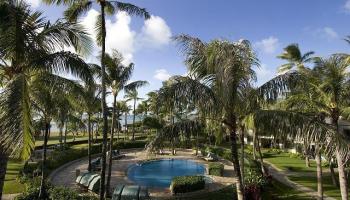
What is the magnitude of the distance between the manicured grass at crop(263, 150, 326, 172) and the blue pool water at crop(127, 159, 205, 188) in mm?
9071

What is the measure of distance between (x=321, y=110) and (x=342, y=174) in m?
3.44

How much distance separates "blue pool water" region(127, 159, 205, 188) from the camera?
31859 mm

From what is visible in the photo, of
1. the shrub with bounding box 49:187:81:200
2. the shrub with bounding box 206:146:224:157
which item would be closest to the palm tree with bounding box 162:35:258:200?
the shrub with bounding box 49:187:81:200

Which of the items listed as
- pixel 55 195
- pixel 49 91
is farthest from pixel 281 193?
pixel 49 91

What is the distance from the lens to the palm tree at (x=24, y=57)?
841cm

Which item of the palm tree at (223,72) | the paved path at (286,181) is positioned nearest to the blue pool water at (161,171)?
the paved path at (286,181)

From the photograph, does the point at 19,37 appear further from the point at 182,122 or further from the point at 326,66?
the point at 326,66

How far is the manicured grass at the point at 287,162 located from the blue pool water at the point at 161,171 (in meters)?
9.07

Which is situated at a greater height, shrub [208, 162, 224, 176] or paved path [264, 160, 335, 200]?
shrub [208, 162, 224, 176]

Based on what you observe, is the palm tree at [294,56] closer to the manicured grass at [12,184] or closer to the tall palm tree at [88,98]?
the tall palm tree at [88,98]

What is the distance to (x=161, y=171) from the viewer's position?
37.9 metres

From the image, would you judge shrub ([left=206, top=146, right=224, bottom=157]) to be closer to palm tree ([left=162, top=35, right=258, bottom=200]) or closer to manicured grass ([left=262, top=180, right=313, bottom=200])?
manicured grass ([left=262, top=180, right=313, bottom=200])

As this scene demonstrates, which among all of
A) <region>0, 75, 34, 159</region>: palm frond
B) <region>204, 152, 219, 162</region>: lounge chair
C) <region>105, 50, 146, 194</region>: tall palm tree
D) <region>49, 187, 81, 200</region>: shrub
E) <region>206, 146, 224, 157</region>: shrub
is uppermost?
<region>105, 50, 146, 194</region>: tall palm tree

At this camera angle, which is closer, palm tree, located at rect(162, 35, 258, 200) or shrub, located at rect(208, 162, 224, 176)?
Result: palm tree, located at rect(162, 35, 258, 200)
